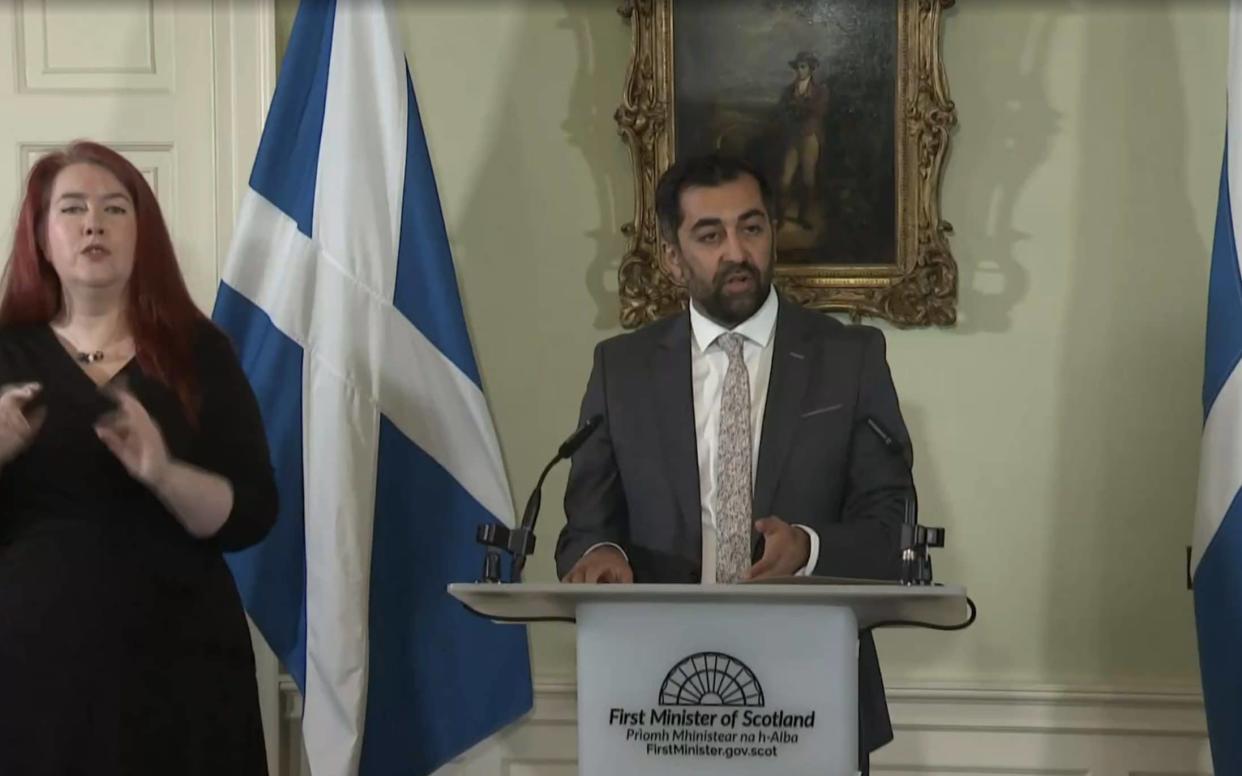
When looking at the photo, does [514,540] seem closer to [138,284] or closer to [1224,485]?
[138,284]

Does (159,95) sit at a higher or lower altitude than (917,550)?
higher

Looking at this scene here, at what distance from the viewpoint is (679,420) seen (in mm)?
2418

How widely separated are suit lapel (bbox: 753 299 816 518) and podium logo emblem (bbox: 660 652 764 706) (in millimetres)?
561

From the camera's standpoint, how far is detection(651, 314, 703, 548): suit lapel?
7.82 feet

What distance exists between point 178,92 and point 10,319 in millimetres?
1144

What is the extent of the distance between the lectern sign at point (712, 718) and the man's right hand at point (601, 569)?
0.81ft

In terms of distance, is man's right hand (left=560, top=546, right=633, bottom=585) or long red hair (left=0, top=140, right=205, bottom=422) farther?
long red hair (left=0, top=140, right=205, bottom=422)

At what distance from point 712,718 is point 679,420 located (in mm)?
699

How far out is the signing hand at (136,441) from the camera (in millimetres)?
2127

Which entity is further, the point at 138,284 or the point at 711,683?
the point at 138,284

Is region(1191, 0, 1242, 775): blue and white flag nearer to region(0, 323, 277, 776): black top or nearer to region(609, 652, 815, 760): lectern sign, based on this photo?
region(609, 652, 815, 760): lectern sign

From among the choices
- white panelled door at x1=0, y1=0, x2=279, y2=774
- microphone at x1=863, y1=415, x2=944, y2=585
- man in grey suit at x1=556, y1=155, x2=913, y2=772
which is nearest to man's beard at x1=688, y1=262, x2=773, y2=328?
man in grey suit at x1=556, y1=155, x2=913, y2=772

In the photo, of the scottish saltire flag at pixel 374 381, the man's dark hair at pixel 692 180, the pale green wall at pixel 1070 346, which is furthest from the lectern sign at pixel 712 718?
the pale green wall at pixel 1070 346

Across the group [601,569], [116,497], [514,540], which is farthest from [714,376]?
[116,497]
